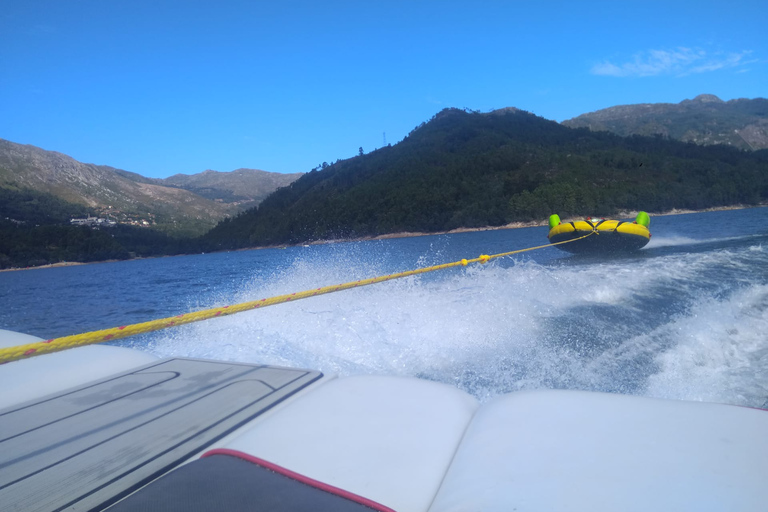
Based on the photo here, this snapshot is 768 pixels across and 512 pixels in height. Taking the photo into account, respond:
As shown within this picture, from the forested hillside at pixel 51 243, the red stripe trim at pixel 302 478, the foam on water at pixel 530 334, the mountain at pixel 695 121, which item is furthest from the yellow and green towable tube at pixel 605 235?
the mountain at pixel 695 121

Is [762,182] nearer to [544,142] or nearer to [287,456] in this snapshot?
[544,142]

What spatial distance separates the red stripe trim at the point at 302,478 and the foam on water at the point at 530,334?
8.93ft

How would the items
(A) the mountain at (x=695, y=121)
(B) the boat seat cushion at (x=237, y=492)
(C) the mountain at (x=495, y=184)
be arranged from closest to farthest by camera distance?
(B) the boat seat cushion at (x=237, y=492), (C) the mountain at (x=495, y=184), (A) the mountain at (x=695, y=121)

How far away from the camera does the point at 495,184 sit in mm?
65250

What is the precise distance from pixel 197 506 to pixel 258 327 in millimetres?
5000

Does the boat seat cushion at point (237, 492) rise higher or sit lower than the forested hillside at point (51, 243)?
lower

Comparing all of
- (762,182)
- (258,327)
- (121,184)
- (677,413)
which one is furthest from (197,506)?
(121,184)

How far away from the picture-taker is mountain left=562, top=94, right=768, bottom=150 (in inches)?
5054

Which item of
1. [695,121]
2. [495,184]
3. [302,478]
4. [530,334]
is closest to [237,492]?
[302,478]

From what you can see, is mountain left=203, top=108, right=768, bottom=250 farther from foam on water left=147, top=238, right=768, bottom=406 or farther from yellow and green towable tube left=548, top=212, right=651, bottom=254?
foam on water left=147, top=238, right=768, bottom=406

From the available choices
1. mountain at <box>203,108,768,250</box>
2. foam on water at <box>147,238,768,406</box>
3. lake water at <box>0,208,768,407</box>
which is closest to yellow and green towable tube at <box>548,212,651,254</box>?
lake water at <box>0,208,768,407</box>

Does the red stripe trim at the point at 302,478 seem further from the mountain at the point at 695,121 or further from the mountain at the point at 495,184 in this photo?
the mountain at the point at 695,121

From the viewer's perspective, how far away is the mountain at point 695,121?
128 metres

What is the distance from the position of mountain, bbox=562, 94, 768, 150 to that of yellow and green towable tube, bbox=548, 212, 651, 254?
377ft
